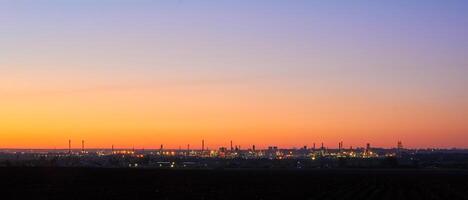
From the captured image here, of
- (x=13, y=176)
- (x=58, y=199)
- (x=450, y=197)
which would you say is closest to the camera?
(x=58, y=199)

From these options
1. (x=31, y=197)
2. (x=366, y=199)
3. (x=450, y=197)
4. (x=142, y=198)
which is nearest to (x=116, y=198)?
(x=142, y=198)

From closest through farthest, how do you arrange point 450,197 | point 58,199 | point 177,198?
point 58,199 → point 177,198 → point 450,197

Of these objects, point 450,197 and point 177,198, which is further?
point 450,197

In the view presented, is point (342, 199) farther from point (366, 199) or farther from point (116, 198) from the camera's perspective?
point (116, 198)

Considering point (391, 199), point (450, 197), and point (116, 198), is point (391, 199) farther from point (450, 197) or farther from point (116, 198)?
point (116, 198)

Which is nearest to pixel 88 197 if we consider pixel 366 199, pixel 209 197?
pixel 209 197

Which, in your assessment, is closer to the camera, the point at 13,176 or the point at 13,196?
the point at 13,196

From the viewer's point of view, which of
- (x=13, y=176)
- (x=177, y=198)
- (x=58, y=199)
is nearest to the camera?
(x=58, y=199)

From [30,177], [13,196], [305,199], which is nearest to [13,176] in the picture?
[30,177]

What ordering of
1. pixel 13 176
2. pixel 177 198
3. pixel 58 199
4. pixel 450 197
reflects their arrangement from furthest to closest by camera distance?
1. pixel 13 176
2. pixel 450 197
3. pixel 177 198
4. pixel 58 199
